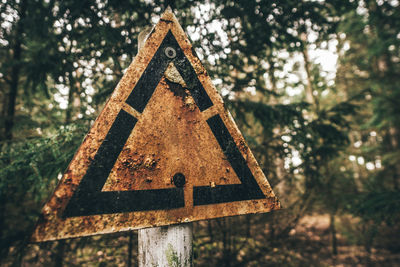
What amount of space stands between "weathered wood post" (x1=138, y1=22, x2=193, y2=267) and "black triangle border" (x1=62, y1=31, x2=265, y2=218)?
6.6 inches

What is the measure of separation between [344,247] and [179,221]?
11.6 m

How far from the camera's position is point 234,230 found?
12.4 ft

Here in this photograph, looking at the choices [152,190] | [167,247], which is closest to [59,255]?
[167,247]

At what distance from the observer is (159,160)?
0.92 meters

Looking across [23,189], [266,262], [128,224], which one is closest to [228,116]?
[128,224]

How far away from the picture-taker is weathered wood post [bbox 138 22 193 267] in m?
0.94

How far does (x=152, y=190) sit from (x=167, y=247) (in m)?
0.30

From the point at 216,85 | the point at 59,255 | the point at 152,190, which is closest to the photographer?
the point at 152,190

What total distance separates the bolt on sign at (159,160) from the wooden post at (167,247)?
0.13 m

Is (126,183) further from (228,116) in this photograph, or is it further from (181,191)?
(228,116)

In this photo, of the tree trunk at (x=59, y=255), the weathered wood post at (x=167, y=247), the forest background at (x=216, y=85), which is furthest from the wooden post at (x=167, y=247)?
the tree trunk at (x=59, y=255)

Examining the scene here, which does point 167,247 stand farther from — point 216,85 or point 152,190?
point 216,85

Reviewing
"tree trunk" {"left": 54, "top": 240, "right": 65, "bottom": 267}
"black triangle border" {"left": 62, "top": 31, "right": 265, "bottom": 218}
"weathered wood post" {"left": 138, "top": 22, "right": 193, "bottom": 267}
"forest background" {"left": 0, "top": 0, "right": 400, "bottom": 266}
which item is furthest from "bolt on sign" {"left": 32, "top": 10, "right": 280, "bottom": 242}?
"tree trunk" {"left": 54, "top": 240, "right": 65, "bottom": 267}

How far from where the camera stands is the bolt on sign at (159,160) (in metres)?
0.77
